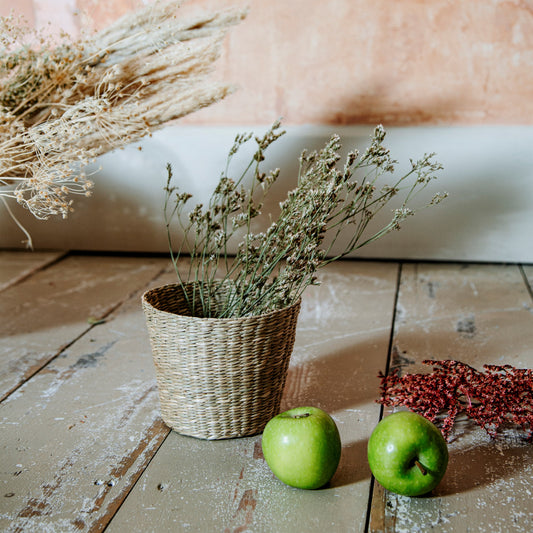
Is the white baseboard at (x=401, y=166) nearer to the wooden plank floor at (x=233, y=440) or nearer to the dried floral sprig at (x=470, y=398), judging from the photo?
the wooden plank floor at (x=233, y=440)

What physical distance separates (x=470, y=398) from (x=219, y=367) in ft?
1.72

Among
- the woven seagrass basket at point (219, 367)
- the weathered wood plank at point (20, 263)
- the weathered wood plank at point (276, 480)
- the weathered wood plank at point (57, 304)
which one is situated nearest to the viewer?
the weathered wood plank at point (276, 480)

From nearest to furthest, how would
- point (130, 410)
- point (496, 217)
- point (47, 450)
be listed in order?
point (47, 450) < point (130, 410) < point (496, 217)

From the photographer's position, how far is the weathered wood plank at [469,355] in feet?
3.28

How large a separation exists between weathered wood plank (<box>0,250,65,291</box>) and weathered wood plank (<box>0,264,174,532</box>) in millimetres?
719

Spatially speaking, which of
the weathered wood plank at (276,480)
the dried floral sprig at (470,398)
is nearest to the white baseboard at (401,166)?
the weathered wood plank at (276,480)

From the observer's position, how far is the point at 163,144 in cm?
254

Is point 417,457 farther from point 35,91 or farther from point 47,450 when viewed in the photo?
point 35,91

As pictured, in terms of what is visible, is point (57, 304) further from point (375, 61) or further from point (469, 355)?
point (375, 61)

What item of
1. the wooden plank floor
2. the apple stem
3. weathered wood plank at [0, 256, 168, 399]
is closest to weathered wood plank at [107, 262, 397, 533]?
the wooden plank floor

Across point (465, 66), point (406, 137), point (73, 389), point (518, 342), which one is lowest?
point (518, 342)

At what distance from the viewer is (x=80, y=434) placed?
1257 millimetres

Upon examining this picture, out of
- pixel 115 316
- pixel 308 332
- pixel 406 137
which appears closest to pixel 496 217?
pixel 406 137

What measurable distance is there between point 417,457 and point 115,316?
116cm
